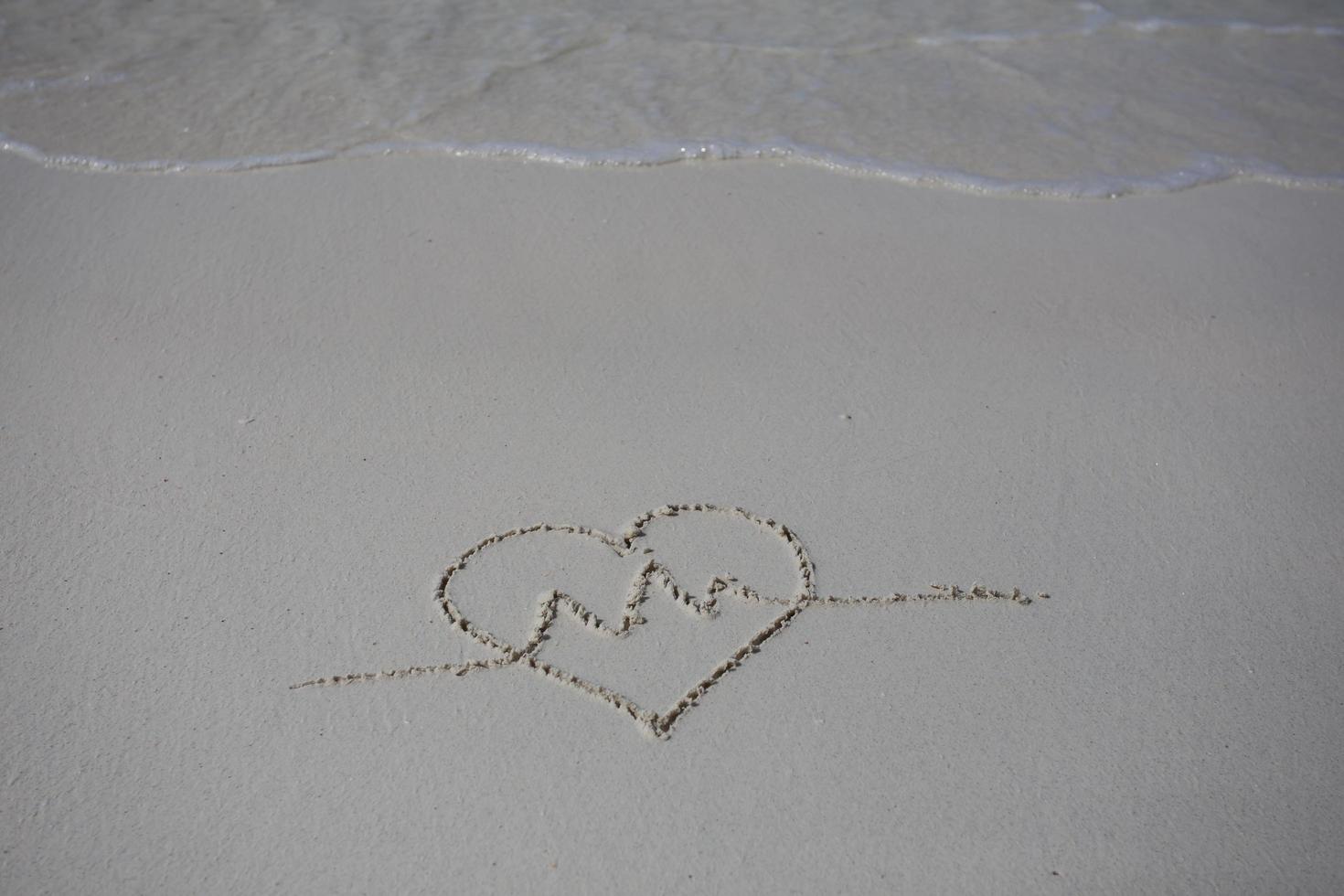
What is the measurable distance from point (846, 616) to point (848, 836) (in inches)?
→ 17.9

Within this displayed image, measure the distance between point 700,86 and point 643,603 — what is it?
2.44 metres

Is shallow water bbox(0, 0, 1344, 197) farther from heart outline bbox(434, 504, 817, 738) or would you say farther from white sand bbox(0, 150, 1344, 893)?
heart outline bbox(434, 504, 817, 738)

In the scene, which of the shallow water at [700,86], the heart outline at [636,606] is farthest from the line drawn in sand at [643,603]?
the shallow water at [700,86]

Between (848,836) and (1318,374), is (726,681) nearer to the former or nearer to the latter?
(848,836)

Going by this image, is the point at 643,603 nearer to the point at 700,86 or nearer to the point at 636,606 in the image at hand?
the point at 636,606

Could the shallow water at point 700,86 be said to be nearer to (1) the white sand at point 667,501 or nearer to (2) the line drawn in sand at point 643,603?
(1) the white sand at point 667,501

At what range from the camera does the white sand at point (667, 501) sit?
1.72 m

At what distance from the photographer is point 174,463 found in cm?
226

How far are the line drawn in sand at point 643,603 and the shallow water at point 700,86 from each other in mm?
1569

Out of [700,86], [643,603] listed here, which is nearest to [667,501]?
[643,603]

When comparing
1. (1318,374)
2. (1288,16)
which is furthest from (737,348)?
(1288,16)

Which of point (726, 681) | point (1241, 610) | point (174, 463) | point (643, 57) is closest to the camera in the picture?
point (726, 681)

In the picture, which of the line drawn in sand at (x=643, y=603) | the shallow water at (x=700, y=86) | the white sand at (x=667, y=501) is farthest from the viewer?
the shallow water at (x=700, y=86)

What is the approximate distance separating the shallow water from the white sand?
237mm
